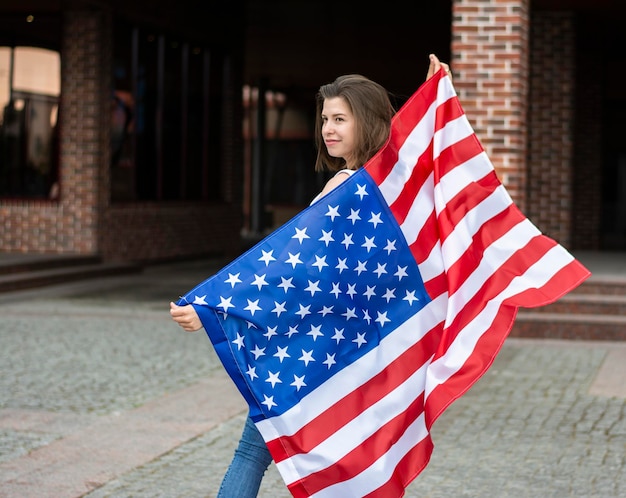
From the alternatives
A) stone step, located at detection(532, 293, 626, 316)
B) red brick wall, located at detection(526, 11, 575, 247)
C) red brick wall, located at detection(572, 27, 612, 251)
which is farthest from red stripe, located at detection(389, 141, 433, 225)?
red brick wall, located at detection(572, 27, 612, 251)

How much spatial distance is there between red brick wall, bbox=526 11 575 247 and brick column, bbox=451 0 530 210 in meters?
5.00

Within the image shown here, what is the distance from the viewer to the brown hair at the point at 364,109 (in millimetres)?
3922

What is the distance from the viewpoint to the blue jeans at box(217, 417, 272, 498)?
3902 mm

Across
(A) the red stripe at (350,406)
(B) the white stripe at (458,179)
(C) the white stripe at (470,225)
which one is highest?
(B) the white stripe at (458,179)

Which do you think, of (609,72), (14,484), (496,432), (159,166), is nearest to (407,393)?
(14,484)

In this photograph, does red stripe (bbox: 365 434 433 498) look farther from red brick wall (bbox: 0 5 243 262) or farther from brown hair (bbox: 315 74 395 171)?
red brick wall (bbox: 0 5 243 262)

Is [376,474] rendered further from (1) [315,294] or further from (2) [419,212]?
(2) [419,212]

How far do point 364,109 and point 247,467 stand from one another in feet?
4.05

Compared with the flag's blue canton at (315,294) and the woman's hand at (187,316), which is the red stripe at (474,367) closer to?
the flag's blue canton at (315,294)

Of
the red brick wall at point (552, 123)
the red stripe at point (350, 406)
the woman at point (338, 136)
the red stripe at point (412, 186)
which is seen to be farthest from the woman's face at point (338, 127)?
the red brick wall at point (552, 123)

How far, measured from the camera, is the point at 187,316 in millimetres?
3662

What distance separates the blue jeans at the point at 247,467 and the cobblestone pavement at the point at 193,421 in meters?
1.62

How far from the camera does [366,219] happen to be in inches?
155

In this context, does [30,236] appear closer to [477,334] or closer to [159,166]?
[159,166]
